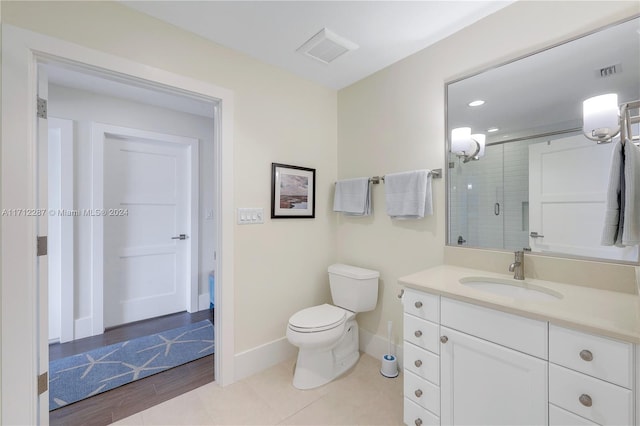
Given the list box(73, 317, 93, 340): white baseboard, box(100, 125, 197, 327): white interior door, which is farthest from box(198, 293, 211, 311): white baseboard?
box(73, 317, 93, 340): white baseboard

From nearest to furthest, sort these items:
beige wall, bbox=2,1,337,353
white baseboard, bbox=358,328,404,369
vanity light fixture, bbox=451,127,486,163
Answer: beige wall, bbox=2,1,337,353 → vanity light fixture, bbox=451,127,486,163 → white baseboard, bbox=358,328,404,369

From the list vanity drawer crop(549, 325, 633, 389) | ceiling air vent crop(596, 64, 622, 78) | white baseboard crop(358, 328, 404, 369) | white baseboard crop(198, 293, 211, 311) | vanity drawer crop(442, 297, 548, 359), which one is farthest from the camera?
white baseboard crop(198, 293, 211, 311)

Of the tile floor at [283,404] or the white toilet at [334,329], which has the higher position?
the white toilet at [334,329]

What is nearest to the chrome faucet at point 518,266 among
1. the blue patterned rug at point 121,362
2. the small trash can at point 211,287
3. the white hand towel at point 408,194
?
the white hand towel at point 408,194

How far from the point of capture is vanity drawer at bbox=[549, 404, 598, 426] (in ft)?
3.01

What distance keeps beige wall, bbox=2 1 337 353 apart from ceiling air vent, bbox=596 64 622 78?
175 centimetres

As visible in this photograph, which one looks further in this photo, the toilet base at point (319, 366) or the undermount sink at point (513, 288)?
the toilet base at point (319, 366)

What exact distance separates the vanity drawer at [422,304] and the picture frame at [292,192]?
1.14 meters

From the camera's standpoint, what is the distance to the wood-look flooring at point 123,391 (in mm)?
1588

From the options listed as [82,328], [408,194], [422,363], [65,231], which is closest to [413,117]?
[408,194]

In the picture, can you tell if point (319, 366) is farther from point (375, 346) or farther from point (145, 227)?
point (145, 227)

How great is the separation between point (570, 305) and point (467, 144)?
1.04m

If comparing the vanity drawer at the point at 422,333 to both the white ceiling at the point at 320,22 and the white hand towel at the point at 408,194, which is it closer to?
the white hand towel at the point at 408,194

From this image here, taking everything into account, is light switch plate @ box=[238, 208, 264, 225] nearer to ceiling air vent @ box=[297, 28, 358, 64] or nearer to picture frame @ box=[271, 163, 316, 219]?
picture frame @ box=[271, 163, 316, 219]
